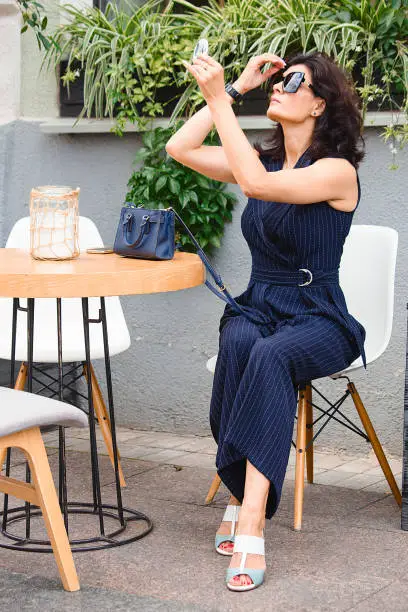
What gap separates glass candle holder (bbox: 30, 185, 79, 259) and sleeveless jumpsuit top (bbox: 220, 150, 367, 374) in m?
0.65

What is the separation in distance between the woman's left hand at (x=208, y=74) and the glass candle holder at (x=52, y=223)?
555 mm

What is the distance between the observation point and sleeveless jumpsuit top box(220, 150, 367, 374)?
3469 millimetres

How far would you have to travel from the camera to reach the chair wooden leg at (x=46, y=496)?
286 cm

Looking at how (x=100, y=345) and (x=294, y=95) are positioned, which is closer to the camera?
(x=294, y=95)

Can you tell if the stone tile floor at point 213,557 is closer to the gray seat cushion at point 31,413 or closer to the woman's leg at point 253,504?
the woman's leg at point 253,504

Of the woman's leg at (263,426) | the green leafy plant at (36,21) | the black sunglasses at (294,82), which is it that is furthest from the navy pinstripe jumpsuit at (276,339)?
the green leafy plant at (36,21)

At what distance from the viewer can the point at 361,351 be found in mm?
3547

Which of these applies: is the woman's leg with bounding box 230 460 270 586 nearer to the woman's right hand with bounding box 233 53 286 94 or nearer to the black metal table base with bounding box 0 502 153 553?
the black metal table base with bounding box 0 502 153 553

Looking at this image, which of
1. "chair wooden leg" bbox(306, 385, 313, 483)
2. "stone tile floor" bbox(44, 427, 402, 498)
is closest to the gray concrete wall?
"stone tile floor" bbox(44, 427, 402, 498)

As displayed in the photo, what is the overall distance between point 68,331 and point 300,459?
4.05ft

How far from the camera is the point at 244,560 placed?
3027 millimetres

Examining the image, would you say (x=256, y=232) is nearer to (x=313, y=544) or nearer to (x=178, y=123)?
(x=313, y=544)

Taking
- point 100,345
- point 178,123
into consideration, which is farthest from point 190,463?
point 178,123

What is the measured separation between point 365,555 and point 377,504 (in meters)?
0.63
